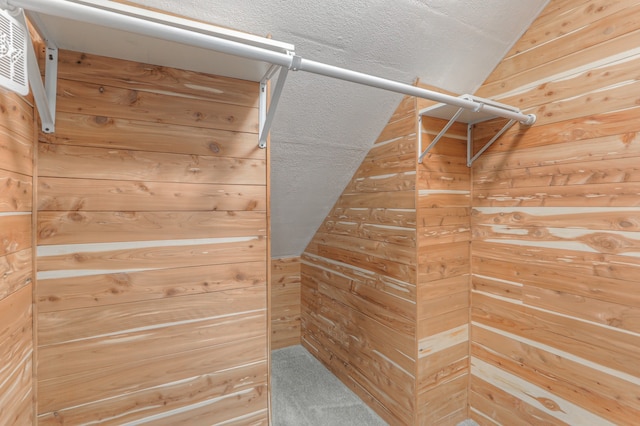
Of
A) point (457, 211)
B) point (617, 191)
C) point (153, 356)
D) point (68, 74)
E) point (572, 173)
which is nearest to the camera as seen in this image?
point (68, 74)

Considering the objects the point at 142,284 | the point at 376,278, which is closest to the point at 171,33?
the point at 142,284

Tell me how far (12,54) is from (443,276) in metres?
1.76

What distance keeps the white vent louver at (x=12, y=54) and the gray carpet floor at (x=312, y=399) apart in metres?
1.84

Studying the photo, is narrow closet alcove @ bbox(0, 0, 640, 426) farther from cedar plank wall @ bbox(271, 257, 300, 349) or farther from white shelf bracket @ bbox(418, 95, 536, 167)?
cedar plank wall @ bbox(271, 257, 300, 349)

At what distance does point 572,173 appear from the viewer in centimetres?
131

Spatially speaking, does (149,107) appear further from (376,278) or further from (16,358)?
(376,278)

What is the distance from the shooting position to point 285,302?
8.34ft

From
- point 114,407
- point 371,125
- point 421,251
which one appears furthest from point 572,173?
point 114,407

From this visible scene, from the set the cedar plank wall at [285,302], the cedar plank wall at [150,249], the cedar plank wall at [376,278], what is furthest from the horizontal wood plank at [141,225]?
the cedar plank wall at [285,302]

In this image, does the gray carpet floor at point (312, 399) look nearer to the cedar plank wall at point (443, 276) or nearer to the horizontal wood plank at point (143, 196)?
the cedar plank wall at point (443, 276)

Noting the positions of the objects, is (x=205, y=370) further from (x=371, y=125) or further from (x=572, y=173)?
(x=572, y=173)

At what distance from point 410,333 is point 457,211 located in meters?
0.71

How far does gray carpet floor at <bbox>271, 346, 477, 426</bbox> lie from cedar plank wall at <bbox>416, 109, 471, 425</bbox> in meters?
0.27

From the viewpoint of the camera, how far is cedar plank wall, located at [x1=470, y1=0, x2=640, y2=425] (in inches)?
46.3
